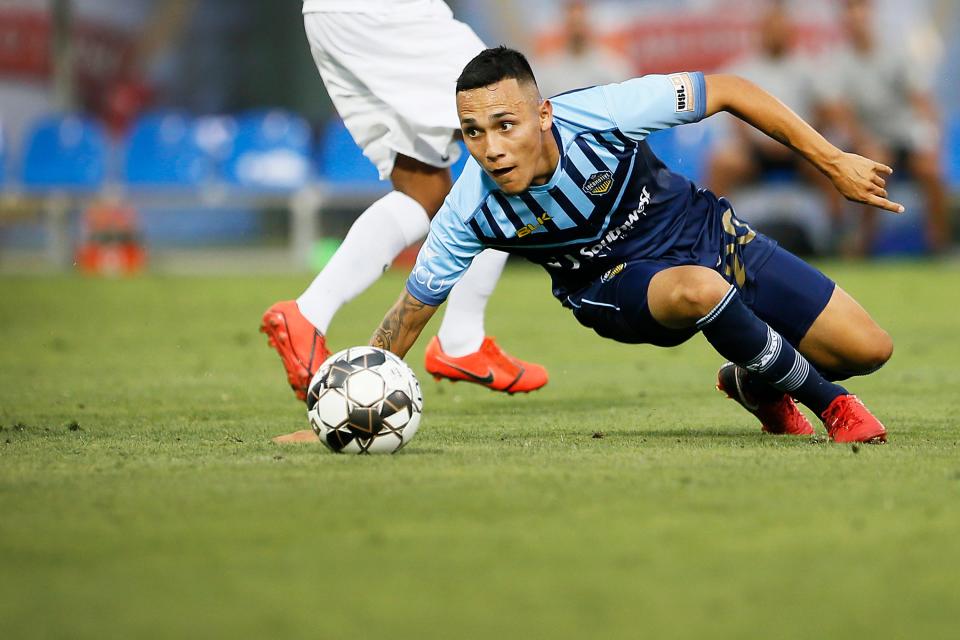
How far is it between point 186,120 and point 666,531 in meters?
16.5

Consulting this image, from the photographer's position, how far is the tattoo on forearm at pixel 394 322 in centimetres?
458

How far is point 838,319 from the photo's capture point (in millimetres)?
4840

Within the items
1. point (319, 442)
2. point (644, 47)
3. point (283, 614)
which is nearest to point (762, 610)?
point (283, 614)

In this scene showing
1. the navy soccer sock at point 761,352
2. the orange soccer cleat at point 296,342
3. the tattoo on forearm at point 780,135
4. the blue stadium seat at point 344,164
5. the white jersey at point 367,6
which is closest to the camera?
the navy soccer sock at point 761,352

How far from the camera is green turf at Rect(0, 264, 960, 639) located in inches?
101

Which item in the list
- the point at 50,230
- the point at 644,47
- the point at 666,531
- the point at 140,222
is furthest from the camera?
the point at 140,222

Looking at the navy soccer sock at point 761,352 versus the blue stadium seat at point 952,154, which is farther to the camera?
the blue stadium seat at point 952,154

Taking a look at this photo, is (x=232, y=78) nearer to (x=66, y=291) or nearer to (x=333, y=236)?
(x=333, y=236)

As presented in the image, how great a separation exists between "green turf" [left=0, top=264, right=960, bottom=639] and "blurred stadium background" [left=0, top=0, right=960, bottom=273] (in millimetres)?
9017

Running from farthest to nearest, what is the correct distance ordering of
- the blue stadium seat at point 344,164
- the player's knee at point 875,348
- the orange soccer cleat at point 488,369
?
the blue stadium seat at point 344,164
the orange soccer cleat at point 488,369
the player's knee at point 875,348

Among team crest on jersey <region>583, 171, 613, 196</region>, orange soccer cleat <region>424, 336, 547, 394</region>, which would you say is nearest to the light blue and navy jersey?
team crest on jersey <region>583, 171, 613, 196</region>

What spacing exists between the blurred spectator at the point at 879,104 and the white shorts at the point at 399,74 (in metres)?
9.02

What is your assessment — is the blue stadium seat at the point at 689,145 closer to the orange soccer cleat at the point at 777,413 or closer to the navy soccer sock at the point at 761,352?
the orange soccer cleat at the point at 777,413

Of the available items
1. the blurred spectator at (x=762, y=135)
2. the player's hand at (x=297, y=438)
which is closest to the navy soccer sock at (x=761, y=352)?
the player's hand at (x=297, y=438)
